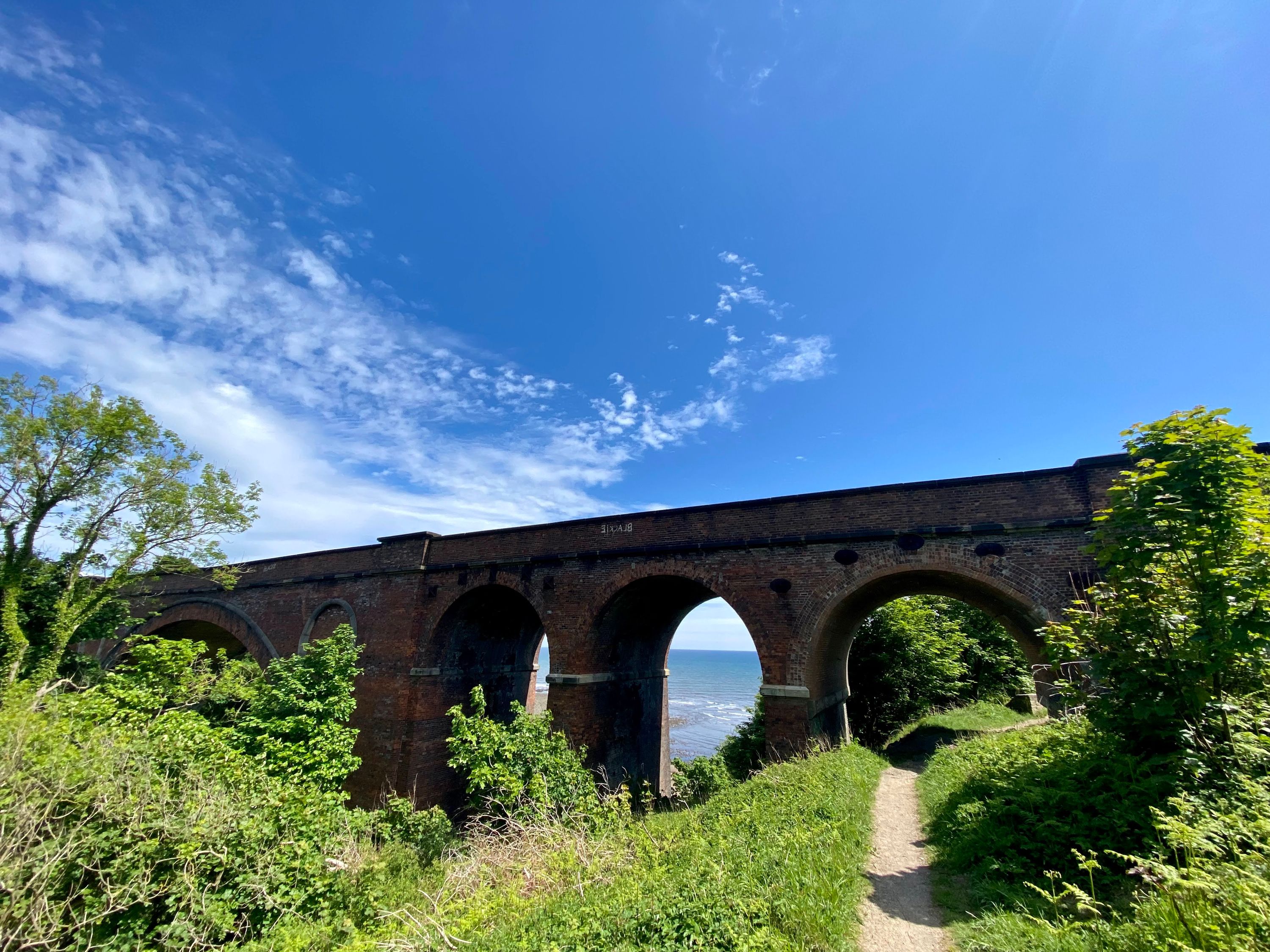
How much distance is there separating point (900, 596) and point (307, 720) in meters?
12.9

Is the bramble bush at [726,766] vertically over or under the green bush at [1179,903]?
under

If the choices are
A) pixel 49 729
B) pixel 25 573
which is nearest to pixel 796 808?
pixel 49 729

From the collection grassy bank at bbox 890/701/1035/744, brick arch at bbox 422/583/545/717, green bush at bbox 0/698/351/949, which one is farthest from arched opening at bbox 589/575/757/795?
grassy bank at bbox 890/701/1035/744

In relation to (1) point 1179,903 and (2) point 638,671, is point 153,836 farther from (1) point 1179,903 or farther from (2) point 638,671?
(2) point 638,671

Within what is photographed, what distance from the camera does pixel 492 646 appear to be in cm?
1734

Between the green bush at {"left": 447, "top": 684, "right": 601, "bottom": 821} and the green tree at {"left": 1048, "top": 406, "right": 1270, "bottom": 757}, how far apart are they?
7.67 meters

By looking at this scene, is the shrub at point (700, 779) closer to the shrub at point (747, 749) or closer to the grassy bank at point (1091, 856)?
the shrub at point (747, 749)

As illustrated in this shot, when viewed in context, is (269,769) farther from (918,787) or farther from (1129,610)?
(1129,610)

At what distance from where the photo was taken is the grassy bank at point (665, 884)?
443cm

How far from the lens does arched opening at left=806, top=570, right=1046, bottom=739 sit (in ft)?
33.3

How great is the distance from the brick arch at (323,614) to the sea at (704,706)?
6.89 m

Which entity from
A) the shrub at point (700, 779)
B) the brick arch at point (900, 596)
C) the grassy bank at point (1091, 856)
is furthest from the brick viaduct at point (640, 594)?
the grassy bank at point (1091, 856)

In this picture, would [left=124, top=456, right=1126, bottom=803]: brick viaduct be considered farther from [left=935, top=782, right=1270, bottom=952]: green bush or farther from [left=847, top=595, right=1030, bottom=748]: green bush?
[left=935, top=782, right=1270, bottom=952]: green bush

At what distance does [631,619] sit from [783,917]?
10.1 meters
